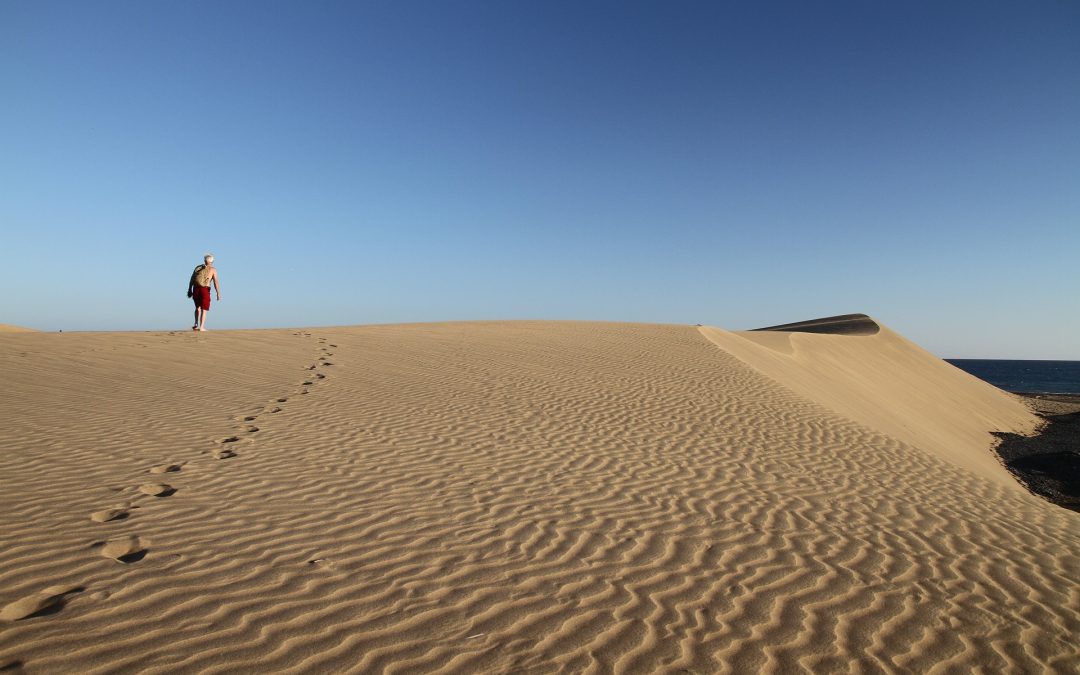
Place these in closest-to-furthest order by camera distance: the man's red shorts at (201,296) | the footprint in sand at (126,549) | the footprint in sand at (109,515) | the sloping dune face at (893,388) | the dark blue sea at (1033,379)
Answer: the footprint in sand at (126,549) < the footprint in sand at (109,515) < the sloping dune face at (893,388) < the man's red shorts at (201,296) < the dark blue sea at (1033,379)


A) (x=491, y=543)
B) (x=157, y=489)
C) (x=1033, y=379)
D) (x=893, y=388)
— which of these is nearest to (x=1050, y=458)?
(x=893, y=388)

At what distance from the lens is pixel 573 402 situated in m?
10.8

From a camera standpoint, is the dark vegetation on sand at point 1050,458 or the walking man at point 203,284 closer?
the dark vegetation on sand at point 1050,458

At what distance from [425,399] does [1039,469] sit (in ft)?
46.9

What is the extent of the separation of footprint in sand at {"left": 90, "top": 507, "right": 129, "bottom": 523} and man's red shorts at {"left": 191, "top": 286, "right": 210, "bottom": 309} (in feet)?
39.4

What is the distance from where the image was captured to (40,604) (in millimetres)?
3277

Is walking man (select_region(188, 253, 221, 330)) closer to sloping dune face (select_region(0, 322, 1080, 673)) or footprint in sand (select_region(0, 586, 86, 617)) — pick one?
sloping dune face (select_region(0, 322, 1080, 673))

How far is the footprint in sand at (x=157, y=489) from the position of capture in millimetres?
5160

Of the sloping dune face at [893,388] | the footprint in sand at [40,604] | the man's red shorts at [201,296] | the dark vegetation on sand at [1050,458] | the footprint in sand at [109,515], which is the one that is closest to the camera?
the footprint in sand at [40,604]

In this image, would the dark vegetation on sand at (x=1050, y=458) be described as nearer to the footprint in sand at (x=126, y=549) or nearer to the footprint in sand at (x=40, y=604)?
the footprint in sand at (x=126, y=549)

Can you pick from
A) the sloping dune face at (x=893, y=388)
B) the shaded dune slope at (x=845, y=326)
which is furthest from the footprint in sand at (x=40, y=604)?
the shaded dune slope at (x=845, y=326)

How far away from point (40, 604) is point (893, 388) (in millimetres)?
26877

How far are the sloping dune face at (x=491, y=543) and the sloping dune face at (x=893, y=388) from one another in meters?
4.45

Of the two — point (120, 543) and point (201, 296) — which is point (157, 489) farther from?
point (201, 296)
